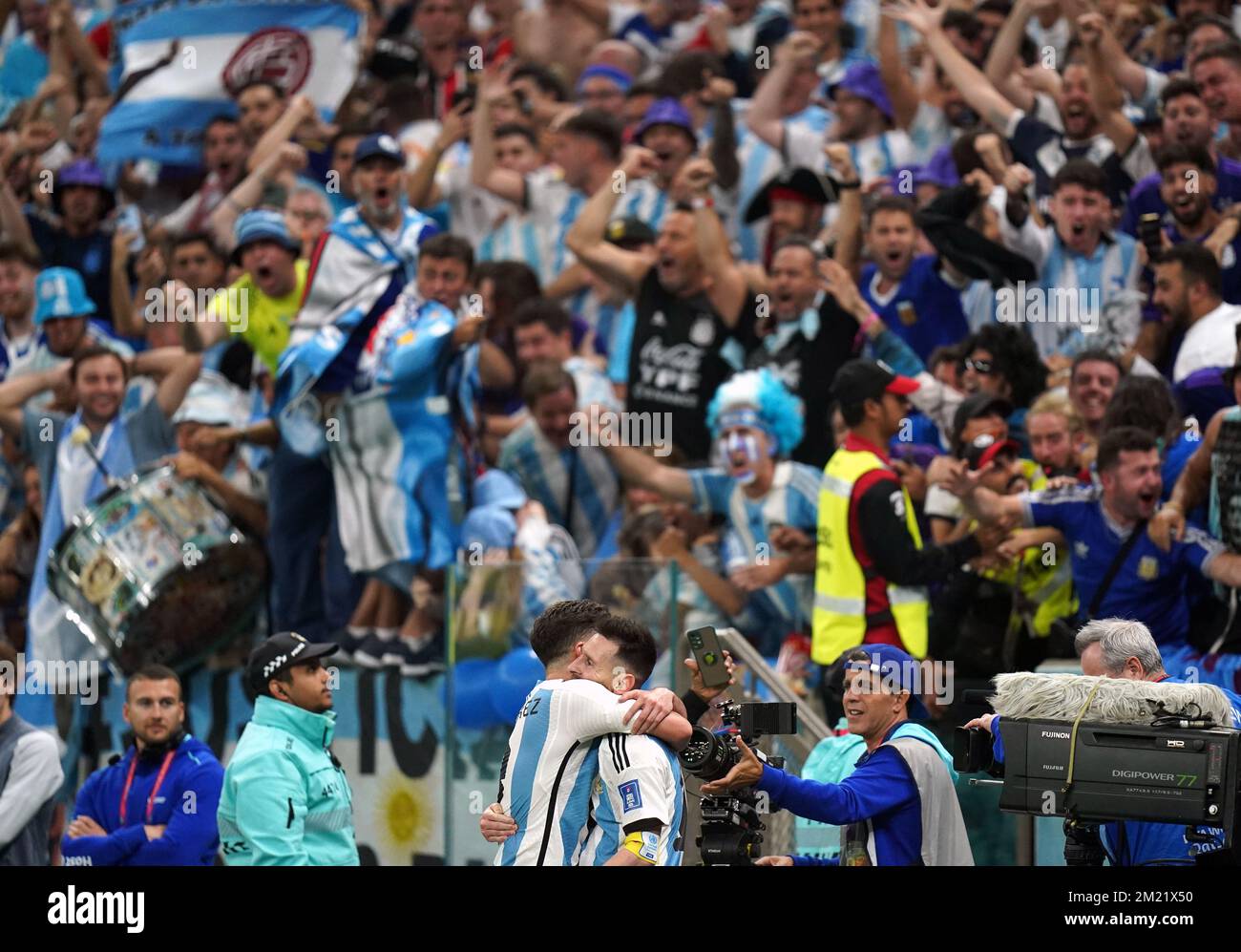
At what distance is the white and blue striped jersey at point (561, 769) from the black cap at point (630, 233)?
20.3 ft

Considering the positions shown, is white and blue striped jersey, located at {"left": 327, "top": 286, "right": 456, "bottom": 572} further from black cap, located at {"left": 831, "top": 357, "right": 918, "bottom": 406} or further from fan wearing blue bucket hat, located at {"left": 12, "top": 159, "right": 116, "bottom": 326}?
fan wearing blue bucket hat, located at {"left": 12, "top": 159, "right": 116, "bottom": 326}

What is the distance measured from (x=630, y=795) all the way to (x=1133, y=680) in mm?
1536

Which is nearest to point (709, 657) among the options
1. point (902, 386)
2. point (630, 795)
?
point (630, 795)

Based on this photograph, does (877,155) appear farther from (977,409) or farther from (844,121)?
(977,409)

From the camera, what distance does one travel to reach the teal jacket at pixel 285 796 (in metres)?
7.99

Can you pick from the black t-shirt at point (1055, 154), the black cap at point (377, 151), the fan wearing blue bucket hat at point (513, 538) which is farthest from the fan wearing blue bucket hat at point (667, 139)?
the fan wearing blue bucket hat at point (513, 538)

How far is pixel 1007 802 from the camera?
6.52 meters

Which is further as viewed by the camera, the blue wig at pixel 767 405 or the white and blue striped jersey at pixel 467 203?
the white and blue striped jersey at pixel 467 203

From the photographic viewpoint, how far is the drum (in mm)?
11727

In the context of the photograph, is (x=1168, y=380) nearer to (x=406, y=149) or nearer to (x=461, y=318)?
(x=461, y=318)

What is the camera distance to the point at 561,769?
6.61 meters

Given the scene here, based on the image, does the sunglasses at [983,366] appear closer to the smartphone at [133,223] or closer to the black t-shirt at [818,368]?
the black t-shirt at [818,368]

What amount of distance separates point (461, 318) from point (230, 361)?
206cm
